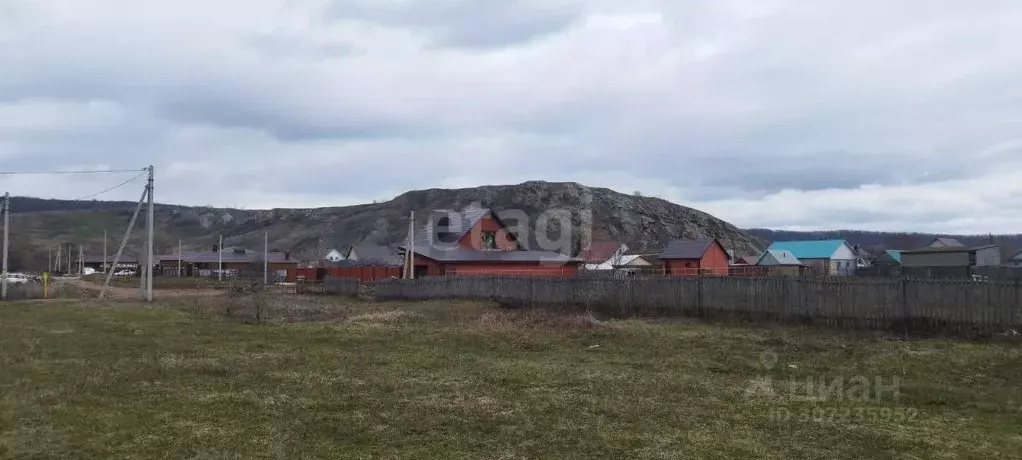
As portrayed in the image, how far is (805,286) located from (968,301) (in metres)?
4.17

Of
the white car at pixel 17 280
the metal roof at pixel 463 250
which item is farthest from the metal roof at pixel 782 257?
the white car at pixel 17 280

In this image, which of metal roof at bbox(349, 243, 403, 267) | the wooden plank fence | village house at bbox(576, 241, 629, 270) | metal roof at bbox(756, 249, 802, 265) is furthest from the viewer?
village house at bbox(576, 241, 629, 270)

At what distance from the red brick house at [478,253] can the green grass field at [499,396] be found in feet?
103

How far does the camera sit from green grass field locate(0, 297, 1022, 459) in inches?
305

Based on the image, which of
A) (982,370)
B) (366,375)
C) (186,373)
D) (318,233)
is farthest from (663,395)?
(318,233)

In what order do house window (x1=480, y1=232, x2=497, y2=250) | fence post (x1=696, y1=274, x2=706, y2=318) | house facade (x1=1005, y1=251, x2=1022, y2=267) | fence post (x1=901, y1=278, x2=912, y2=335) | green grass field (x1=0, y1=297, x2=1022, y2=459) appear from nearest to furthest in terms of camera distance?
1. green grass field (x1=0, y1=297, x2=1022, y2=459)
2. fence post (x1=901, y1=278, x2=912, y2=335)
3. fence post (x1=696, y1=274, x2=706, y2=318)
4. house facade (x1=1005, y1=251, x2=1022, y2=267)
5. house window (x1=480, y1=232, x2=497, y2=250)

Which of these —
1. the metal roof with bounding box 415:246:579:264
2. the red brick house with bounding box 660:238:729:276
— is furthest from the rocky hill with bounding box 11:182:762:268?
the metal roof with bounding box 415:246:579:264

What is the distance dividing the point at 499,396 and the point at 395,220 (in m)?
157

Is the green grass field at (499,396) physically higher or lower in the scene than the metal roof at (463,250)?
lower

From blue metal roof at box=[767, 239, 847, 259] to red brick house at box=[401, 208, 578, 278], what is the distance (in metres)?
40.8

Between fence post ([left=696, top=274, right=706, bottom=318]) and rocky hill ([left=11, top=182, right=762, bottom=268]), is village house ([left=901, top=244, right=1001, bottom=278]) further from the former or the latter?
rocky hill ([left=11, top=182, right=762, bottom=268])

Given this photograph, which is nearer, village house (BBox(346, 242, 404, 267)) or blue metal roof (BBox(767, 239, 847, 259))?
village house (BBox(346, 242, 404, 267))

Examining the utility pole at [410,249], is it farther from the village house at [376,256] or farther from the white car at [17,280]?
the white car at [17,280]

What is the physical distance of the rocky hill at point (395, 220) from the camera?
151875 millimetres
